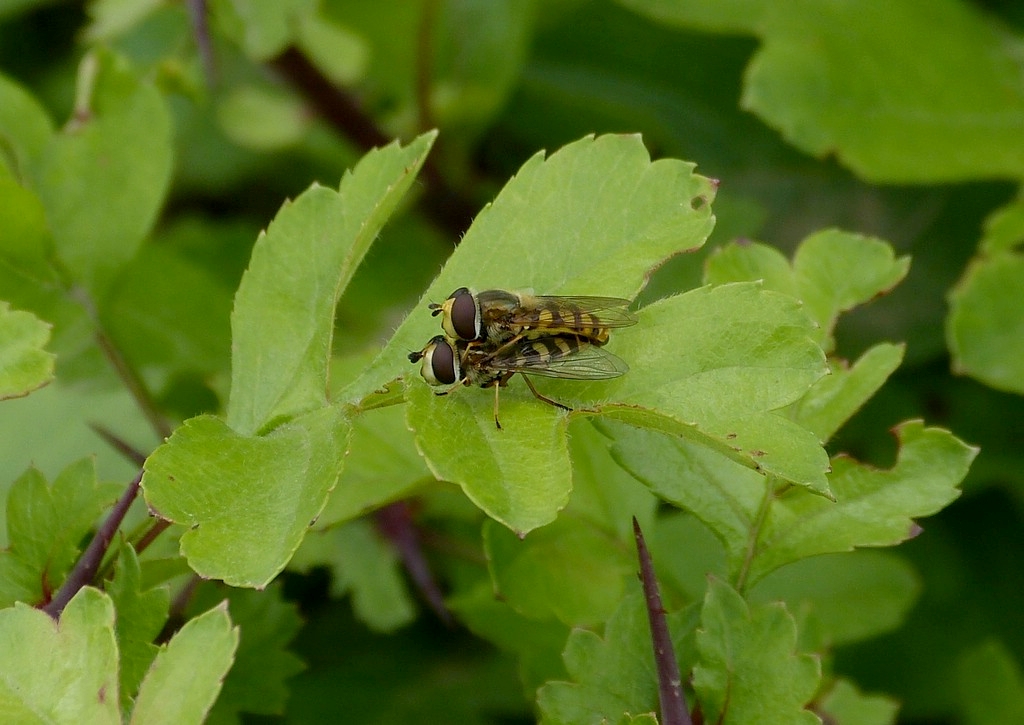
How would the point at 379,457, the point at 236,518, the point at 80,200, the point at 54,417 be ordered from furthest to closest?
the point at 54,417 < the point at 80,200 < the point at 379,457 < the point at 236,518

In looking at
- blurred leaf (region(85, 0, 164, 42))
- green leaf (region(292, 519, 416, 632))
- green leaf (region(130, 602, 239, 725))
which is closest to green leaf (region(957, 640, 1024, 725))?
green leaf (region(292, 519, 416, 632))

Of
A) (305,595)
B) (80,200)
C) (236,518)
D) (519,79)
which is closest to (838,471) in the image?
(236,518)

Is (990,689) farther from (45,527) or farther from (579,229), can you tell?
(45,527)

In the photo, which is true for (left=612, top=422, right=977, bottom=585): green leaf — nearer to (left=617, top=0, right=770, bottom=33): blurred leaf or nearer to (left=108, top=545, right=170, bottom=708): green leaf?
(left=108, top=545, right=170, bottom=708): green leaf

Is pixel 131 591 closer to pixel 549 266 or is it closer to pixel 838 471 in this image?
pixel 549 266

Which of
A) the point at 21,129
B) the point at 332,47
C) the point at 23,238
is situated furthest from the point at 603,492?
the point at 332,47

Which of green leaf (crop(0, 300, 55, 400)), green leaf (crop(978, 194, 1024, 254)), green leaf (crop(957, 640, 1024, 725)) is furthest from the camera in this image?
green leaf (crop(978, 194, 1024, 254))
